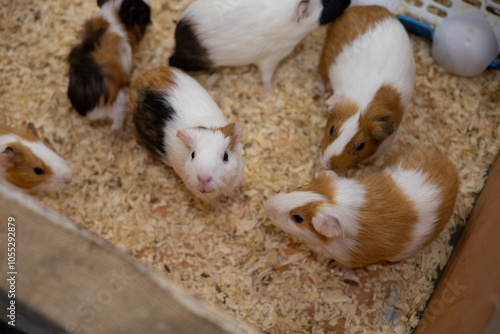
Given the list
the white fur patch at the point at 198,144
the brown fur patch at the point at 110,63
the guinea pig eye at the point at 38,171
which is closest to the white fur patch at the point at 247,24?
the white fur patch at the point at 198,144

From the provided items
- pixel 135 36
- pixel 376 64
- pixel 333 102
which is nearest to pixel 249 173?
pixel 333 102

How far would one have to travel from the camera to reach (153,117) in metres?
2.94

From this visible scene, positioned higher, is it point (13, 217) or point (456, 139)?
point (13, 217)

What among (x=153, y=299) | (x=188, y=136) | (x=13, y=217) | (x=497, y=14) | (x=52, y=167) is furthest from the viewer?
(x=497, y=14)

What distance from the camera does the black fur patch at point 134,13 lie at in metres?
3.31

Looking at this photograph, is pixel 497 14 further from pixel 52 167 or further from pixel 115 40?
pixel 52 167

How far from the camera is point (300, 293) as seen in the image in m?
2.94

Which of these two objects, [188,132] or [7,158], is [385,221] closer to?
[188,132]

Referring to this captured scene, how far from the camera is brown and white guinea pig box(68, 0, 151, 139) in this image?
9.97 ft

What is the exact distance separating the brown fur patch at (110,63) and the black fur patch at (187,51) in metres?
0.42

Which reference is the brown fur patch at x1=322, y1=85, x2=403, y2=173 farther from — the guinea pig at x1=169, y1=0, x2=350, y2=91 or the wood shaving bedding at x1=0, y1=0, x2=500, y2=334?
the guinea pig at x1=169, y1=0, x2=350, y2=91

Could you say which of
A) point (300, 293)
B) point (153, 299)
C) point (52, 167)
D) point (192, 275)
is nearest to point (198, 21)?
point (52, 167)

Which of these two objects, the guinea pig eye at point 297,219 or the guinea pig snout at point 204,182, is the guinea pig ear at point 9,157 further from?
the guinea pig eye at point 297,219

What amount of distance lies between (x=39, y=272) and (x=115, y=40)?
215cm
